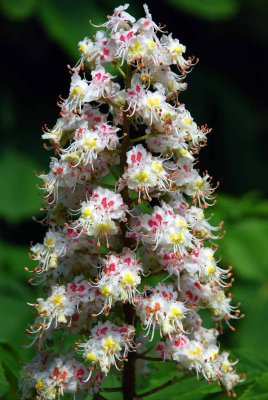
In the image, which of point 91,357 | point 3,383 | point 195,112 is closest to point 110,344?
point 91,357

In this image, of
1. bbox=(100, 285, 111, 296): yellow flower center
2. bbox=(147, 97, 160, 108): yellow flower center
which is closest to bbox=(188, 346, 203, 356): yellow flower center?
bbox=(100, 285, 111, 296): yellow flower center

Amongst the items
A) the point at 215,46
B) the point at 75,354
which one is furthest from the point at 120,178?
the point at 215,46

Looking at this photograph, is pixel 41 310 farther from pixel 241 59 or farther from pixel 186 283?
pixel 241 59

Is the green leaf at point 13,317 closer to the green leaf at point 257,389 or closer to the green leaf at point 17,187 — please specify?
the green leaf at point 257,389

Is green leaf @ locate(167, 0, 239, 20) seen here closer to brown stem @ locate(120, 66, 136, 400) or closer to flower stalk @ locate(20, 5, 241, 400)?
flower stalk @ locate(20, 5, 241, 400)

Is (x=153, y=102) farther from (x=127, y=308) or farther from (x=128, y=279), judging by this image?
(x=127, y=308)

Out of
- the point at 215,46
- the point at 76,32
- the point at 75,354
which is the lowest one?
the point at 75,354
